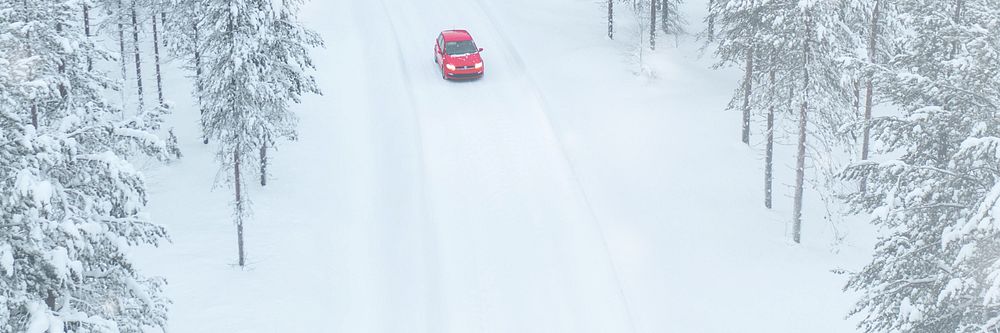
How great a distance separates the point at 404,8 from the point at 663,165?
1992 cm

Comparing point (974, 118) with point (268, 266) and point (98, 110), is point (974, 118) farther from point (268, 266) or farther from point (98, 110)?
point (268, 266)

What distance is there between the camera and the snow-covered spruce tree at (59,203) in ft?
35.3

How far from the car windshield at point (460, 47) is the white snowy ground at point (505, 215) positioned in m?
1.26

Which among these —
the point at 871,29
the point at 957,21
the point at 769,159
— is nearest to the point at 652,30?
the point at 871,29

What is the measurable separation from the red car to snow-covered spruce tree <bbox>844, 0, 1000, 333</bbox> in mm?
20434

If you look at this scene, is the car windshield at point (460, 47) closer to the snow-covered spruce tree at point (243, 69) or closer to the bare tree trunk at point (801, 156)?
the snow-covered spruce tree at point (243, 69)

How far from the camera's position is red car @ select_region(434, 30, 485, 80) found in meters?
33.5

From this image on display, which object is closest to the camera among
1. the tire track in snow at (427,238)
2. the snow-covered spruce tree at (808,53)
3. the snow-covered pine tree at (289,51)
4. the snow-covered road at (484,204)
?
the tire track in snow at (427,238)

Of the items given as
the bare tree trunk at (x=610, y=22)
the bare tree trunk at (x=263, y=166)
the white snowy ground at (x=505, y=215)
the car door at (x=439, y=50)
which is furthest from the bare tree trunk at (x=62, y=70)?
the bare tree trunk at (x=610, y=22)

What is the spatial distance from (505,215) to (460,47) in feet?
35.7

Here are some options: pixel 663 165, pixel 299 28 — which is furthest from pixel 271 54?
pixel 663 165

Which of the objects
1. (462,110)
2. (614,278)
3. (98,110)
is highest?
(98,110)

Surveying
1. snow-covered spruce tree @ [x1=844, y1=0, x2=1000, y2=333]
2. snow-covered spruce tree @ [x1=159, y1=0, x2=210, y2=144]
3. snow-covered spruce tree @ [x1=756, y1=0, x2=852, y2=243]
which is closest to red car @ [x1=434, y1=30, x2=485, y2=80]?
snow-covered spruce tree @ [x1=159, y1=0, x2=210, y2=144]

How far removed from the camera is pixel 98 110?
14984 millimetres
